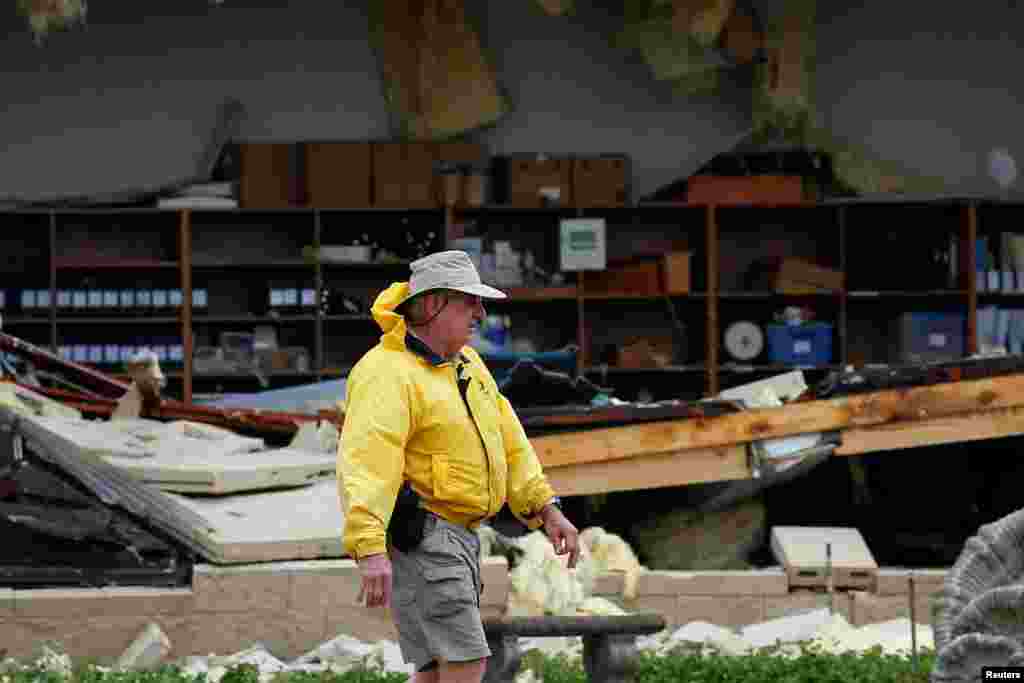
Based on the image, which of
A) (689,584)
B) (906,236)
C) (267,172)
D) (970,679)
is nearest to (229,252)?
(267,172)

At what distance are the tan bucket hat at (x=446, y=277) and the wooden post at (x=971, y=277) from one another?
8.96m

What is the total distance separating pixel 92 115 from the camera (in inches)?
528

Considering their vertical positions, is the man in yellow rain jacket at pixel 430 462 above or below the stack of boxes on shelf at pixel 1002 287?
below

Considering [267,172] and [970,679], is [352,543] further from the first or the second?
[267,172]

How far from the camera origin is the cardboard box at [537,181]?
13102 mm

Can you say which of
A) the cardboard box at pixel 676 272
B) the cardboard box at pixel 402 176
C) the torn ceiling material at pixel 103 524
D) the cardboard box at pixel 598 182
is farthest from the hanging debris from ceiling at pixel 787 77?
the torn ceiling material at pixel 103 524

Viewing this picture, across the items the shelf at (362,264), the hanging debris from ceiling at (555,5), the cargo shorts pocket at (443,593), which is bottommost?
the cargo shorts pocket at (443,593)

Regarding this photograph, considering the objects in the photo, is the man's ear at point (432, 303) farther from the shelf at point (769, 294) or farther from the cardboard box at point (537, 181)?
the shelf at point (769, 294)

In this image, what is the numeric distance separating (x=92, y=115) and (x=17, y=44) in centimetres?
71

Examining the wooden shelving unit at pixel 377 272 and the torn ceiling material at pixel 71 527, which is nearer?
the torn ceiling material at pixel 71 527

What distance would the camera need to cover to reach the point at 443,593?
4520 mm

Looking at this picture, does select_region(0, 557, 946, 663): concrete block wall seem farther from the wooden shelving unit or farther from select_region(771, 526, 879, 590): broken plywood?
the wooden shelving unit

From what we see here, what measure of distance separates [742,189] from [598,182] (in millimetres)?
971

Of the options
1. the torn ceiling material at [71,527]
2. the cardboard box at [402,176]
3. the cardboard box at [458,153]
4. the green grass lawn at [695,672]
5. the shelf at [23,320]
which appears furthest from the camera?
the cardboard box at [458,153]
